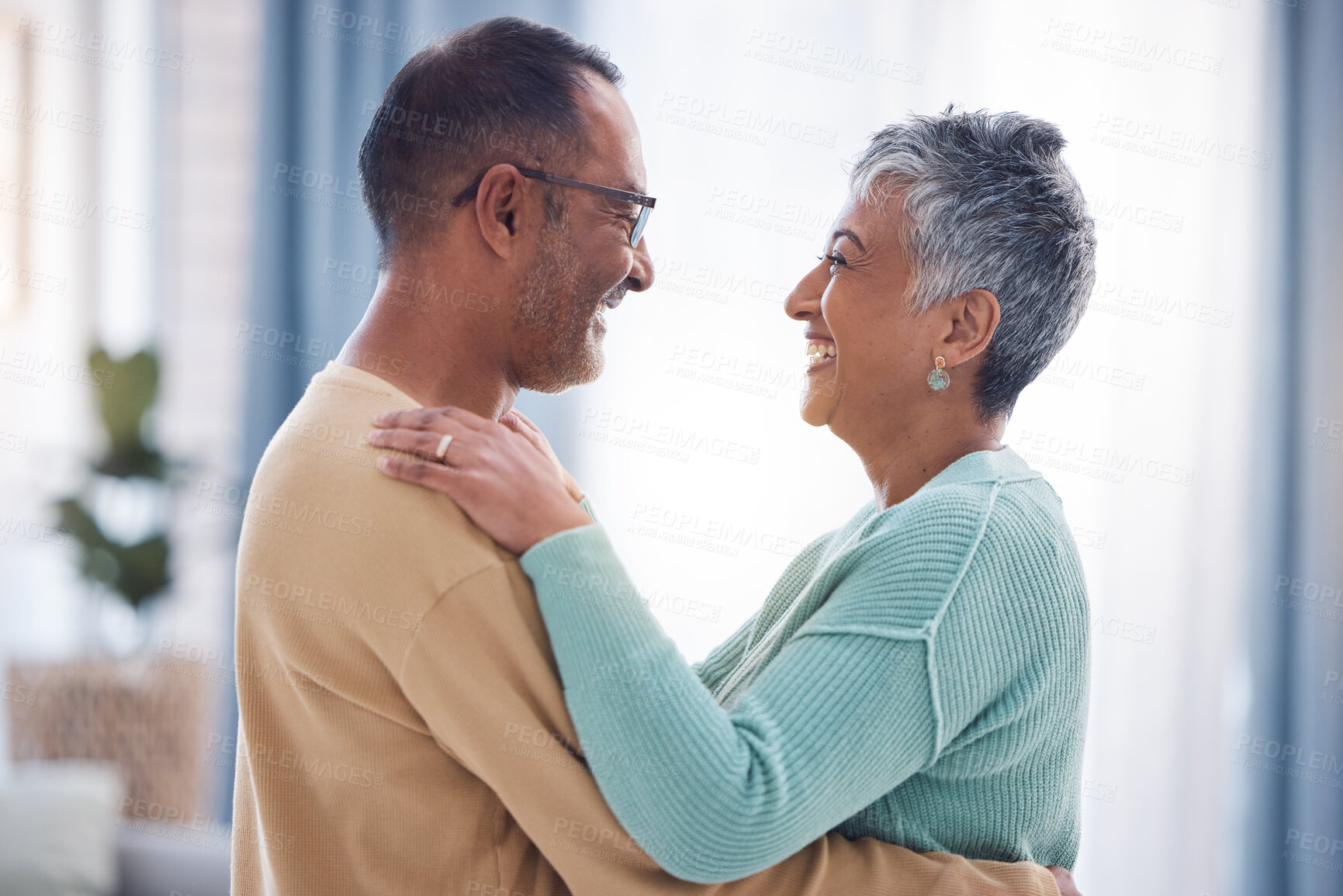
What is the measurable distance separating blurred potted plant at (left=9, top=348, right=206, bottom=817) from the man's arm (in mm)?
2043

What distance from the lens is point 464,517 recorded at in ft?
3.39

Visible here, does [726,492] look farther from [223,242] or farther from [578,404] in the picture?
[223,242]

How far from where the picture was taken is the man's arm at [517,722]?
97cm

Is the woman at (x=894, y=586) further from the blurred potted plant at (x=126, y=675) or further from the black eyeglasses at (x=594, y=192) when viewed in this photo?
the blurred potted plant at (x=126, y=675)

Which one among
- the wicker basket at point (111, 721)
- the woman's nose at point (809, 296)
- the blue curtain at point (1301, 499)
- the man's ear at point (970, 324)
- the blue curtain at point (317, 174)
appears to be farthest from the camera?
the blue curtain at point (317, 174)

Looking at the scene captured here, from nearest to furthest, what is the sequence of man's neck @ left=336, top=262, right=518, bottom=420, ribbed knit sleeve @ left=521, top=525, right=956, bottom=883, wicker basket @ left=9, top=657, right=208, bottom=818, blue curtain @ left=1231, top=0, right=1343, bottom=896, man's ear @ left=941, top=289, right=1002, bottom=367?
ribbed knit sleeve @ left=521, top=525, right=956, bottom=883
man's neck @ left=336, top=262, right=518, bottom=420
man's ear @ left=941, top=289, right=1002, bottom=367
blue curtain @ left=1231, top=0, right=1343, bottom=896
wicker basket @ left=9, top=657, right=208, bottom=818

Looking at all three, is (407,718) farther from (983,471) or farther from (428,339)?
(983,471)

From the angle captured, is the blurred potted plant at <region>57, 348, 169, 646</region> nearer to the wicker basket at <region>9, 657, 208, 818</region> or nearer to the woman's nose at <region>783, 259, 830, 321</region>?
the wicker basket at <region>9, 657, 208, 818</region>

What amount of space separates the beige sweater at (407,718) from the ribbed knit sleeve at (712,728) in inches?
1.8

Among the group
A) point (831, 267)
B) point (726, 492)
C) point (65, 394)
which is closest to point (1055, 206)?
point (831, 267)

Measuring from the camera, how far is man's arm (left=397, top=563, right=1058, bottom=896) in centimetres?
97

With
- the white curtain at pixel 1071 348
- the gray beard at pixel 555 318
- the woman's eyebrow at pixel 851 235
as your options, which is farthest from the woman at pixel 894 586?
the white curtain at pixel 1071 348

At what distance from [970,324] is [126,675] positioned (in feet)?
7.92

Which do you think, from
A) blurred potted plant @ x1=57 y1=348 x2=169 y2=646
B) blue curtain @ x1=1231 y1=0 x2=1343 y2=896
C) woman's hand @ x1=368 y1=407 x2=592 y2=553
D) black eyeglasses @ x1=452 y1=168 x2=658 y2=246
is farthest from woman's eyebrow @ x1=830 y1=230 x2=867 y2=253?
blurred potted plant @ x1=57 y1=348 x2=169 y2=646
